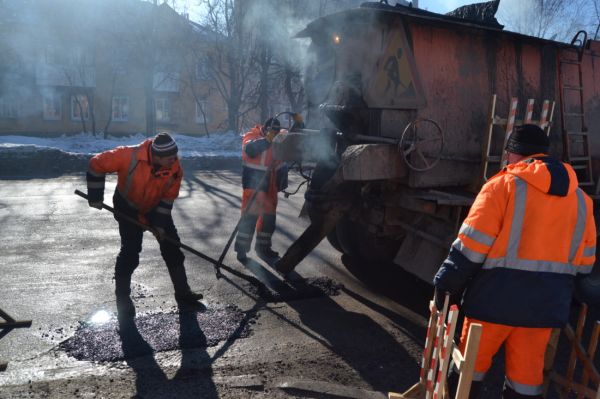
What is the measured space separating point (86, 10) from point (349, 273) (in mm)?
23612

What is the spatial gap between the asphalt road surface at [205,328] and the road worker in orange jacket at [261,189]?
252mm

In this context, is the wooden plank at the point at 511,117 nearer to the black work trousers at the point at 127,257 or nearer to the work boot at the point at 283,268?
the work boot at the point at 283,268

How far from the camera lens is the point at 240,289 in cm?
500

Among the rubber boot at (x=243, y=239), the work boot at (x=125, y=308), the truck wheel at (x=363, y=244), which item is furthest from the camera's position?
the rubber boot at (x=243, y=239)

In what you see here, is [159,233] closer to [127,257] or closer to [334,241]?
[127,257]

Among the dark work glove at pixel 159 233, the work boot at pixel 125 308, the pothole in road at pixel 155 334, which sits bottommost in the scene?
the pothole in road at pixel 155 334

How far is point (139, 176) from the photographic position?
175 inches

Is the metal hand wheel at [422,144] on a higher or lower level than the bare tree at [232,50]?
lower

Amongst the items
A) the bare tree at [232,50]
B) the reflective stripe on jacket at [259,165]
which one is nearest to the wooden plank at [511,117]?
the reflective stripe on jacket at [259,165]

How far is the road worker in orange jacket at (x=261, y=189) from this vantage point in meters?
5.95

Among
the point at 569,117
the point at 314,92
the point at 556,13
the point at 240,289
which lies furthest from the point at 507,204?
the point at 556,13

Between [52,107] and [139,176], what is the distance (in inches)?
1090

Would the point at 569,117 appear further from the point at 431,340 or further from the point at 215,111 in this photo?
the point at 215,111

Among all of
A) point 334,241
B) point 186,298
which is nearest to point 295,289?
point 186,298
